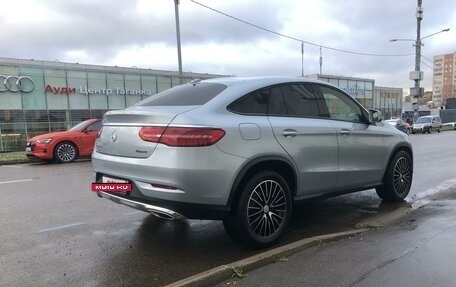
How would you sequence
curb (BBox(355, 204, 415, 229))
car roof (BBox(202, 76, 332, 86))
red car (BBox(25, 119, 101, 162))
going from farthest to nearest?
red car (BBox(25, 119, 101, 162)) < curb (BBox(355, 204, 415, 229)) < car roof (BBox(202, 76, 332, 86))

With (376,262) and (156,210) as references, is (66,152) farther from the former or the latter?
(376,262)

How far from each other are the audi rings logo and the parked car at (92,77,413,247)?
2424cm

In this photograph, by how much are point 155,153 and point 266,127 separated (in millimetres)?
1188

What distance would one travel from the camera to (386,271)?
3855 mm

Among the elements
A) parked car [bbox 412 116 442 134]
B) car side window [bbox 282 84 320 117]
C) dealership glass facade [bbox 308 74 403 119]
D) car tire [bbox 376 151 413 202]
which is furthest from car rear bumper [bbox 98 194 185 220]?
dealership glass facade [bbox 308 74 403 119]

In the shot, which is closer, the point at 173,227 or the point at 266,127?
the point at 266,127

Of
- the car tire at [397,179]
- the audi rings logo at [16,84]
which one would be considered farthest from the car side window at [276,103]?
the audi rings logo at [16,84]

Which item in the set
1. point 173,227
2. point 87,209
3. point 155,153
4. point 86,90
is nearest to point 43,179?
point 87,209

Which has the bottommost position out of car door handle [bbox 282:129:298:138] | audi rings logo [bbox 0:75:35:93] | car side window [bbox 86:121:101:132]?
car side window [bbox 86:121:101:132]

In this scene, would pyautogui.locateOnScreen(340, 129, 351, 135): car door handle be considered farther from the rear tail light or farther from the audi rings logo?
the audi rings logo

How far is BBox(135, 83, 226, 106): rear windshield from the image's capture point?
4.65 meters

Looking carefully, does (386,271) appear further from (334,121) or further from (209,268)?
(334,121)

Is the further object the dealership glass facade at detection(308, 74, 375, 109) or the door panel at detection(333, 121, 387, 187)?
the dealership glass facade at detection(308, 74, 375, 109)

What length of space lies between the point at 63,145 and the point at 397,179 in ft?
36.0
